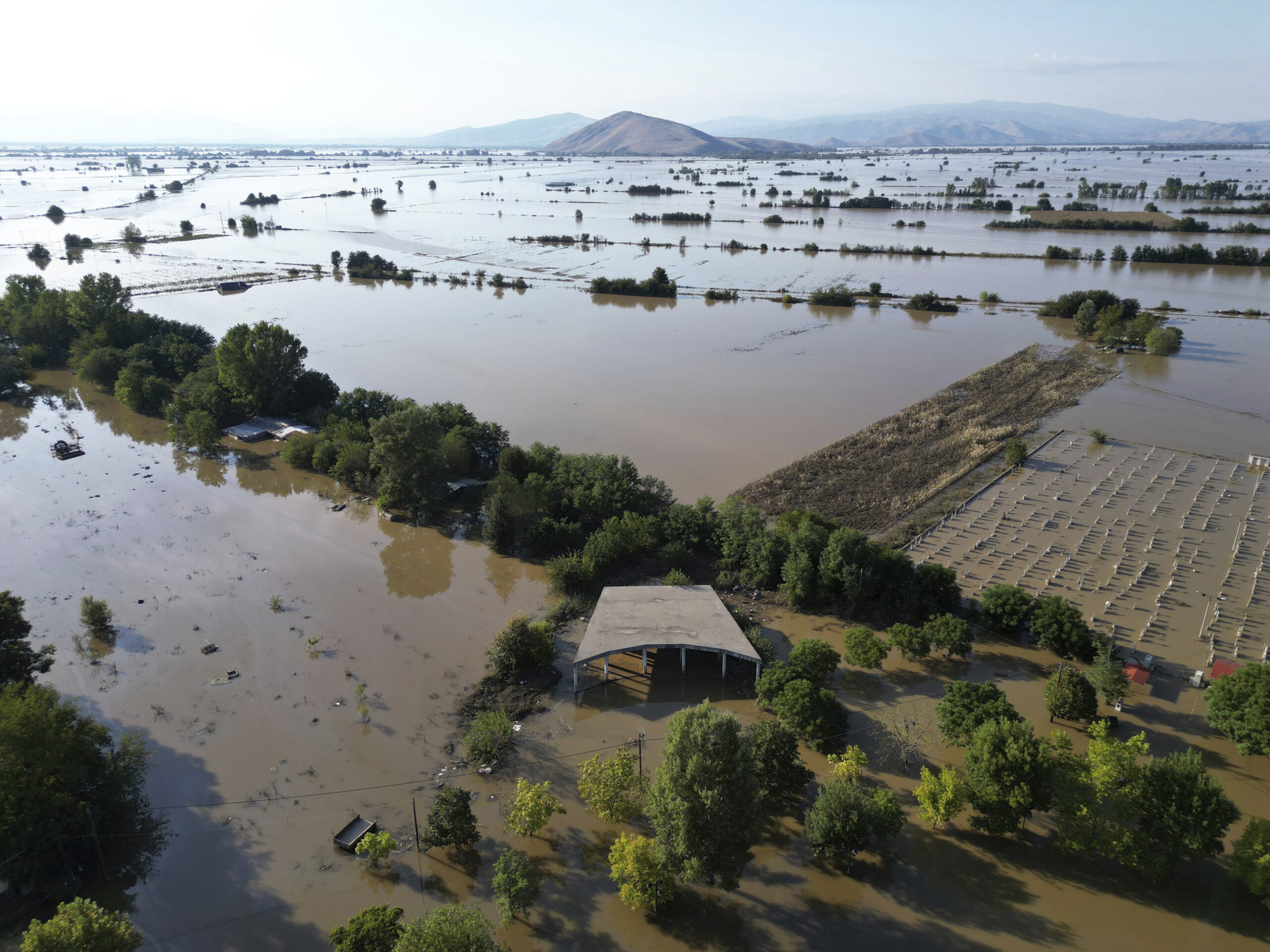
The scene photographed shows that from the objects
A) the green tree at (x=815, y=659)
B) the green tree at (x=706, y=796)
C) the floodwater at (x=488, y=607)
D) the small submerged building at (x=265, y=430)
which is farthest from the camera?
the small submerged building at (x=265, y=430)

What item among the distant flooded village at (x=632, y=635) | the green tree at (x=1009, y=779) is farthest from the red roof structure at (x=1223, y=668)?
the green tree at (x=1009, y=779)

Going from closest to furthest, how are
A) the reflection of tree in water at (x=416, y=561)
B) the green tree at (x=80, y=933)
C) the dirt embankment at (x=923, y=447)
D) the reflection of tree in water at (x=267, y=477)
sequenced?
the green tree at (x=80, y=933)
the reflection of tree in water at (x=416, y=561)
the dirt embankment at (x=923, y=447)
the reflection of tree in water at (x=267, y=477)

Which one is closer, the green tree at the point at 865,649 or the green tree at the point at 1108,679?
the green tree at the point at 1108,679

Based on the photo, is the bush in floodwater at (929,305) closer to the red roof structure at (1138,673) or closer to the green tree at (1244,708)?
the red roof structure at (1138,673)

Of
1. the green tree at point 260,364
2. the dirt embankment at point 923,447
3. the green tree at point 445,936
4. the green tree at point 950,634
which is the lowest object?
the green tree at point 445,936

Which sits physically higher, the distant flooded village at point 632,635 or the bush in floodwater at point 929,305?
the bush in floodwater at point 929,305

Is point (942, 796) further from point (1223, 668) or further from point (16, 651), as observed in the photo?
point (16, 651)

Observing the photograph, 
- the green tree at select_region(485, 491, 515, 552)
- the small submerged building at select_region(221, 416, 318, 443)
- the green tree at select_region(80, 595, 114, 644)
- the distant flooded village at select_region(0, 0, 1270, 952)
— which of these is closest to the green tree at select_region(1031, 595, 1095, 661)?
the distant flooded village at select_region(0, 0, 1270, 952)
